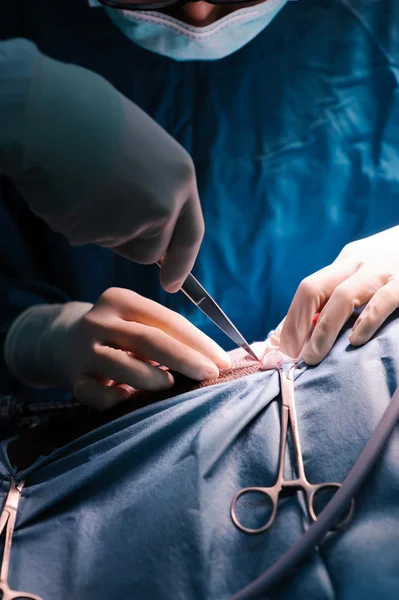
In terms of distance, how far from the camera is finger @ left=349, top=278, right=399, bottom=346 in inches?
36.8

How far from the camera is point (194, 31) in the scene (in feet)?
3.92

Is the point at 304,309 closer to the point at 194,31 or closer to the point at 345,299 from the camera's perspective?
the point at 345,299

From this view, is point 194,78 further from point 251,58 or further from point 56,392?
point 56,392

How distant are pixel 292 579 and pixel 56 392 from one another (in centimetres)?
103

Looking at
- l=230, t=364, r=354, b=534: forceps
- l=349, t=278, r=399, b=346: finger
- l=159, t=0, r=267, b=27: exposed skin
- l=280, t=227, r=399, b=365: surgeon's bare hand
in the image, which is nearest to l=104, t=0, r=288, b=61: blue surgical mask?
l=159, t=0, r=267, b=27: exposed skin

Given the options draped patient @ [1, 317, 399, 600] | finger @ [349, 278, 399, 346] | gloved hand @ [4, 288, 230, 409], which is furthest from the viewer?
gloved hand @ [4, 288, 230, 409]

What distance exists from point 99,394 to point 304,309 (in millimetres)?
426

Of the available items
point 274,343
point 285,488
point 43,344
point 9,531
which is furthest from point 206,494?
point 43,344

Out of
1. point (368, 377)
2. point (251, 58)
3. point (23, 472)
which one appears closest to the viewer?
point (368, 377)

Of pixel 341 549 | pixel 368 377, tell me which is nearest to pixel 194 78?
pixel 368 377

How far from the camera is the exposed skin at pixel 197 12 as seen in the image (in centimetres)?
118

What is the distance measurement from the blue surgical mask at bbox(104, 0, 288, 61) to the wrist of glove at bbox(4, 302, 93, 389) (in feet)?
2.00

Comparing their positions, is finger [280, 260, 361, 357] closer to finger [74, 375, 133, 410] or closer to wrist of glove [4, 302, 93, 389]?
finger [74, 375, 133, 410]

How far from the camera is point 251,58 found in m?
1.30
